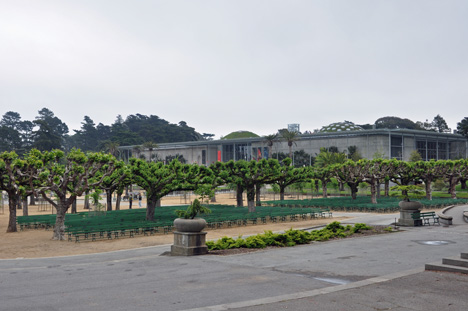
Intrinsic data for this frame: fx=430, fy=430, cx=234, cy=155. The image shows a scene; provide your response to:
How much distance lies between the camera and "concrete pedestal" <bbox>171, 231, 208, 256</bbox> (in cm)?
1692

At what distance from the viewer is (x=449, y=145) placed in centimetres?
12175

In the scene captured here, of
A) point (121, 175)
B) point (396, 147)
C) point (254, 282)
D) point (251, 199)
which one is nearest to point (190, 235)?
point (254, 282)

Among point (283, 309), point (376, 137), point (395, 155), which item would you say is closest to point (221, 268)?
point (283, 309)

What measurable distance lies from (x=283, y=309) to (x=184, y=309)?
6.98 ft

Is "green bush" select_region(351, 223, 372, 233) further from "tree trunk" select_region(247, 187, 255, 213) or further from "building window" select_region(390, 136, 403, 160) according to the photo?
"building window" select_region(390, 136, 403, 160)

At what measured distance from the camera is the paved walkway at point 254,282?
380 inches

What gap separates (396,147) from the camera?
4222 inches

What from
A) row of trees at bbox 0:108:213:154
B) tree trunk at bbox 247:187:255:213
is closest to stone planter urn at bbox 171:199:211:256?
tree trunk at bbox 247:187:255:213

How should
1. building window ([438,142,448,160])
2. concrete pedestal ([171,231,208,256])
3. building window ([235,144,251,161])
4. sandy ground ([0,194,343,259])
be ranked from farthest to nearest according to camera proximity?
building window ([235,144,251,161]), building window ([438,142,448,160]), sandy ground ([0,194,343,259]), concrete pedestal ([171,231,208,256])

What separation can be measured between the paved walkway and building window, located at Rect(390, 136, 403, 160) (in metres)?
93.1

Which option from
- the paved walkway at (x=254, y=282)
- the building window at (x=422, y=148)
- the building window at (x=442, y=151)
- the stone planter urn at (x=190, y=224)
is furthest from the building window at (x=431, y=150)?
the stone planter urn at (x=190, y=224)

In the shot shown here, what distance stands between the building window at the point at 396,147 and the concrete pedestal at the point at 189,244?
97.7 metres

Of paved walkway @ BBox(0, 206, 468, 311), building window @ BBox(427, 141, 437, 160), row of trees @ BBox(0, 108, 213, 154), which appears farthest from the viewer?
row of trees @ BBox(0, 108, 213, 154)

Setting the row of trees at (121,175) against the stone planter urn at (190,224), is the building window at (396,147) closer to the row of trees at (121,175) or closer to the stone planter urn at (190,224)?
the row of trees at (121,175)
